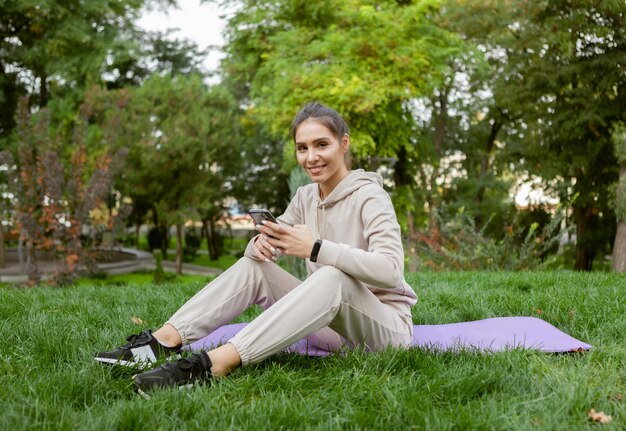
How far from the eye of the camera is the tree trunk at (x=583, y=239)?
16.3 m

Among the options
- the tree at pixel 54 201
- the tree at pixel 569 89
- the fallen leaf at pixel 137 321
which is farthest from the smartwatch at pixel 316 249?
the tree at pixel 569 89

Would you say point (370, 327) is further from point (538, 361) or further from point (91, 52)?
point (91, 52)

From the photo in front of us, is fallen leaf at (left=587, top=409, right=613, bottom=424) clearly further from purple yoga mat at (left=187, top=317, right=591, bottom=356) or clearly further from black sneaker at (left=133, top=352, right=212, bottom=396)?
black sneaker at (left=133, top=352, right=212, bottom=396)

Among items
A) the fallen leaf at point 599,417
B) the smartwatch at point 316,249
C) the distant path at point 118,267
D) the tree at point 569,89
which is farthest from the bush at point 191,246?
the fallen leaf at point 599,417

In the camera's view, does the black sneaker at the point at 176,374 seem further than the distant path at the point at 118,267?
No

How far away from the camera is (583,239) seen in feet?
54.3

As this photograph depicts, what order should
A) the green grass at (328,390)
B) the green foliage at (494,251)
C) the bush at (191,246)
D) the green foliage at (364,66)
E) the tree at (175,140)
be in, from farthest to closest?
the bush at (191,246) < the tree at (175,140) < the green foliage at (364,66) < the green foliage at (494,251) < the green grass at (328,390)

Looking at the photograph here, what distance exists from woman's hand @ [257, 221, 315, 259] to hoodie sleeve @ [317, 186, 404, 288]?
7 cm

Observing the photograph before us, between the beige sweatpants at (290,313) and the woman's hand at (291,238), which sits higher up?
the woman's hand at (291,238)

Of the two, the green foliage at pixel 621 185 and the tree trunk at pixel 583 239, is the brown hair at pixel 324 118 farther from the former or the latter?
the tree trunk at pixel 583 239

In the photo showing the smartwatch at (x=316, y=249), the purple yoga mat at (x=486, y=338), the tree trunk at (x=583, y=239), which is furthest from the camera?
the tree trunk at (x=583, y=239)

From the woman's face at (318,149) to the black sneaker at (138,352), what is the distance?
106cm

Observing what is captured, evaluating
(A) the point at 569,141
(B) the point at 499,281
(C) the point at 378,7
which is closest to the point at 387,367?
(B) the point at 499,281

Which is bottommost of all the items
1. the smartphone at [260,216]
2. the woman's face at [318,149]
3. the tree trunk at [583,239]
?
the tree trunk at [583,239]
